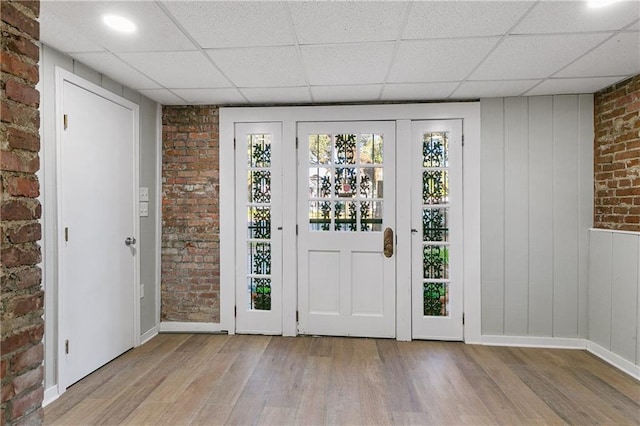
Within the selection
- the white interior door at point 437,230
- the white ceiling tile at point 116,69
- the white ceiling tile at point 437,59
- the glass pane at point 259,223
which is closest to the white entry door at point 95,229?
the white ceiling tile at point 116,69

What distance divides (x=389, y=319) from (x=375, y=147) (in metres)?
1.72

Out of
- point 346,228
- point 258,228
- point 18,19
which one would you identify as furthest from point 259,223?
point 18,19

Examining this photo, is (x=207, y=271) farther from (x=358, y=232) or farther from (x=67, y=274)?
(x=358, y=232)

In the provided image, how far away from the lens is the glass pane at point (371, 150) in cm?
345

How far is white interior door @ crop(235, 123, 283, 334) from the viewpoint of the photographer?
353 cm

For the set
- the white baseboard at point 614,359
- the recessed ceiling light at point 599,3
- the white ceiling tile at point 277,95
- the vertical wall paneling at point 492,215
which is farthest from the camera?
the vertical wall paneling at point 492,215

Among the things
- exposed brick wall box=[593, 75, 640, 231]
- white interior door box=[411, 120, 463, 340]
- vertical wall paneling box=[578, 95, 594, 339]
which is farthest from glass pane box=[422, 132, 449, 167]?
exposed brick wall box=[593, 75, 640, 231]

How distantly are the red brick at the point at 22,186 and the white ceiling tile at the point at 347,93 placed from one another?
2272mm

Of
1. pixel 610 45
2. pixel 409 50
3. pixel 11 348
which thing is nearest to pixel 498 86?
pixel 610 45

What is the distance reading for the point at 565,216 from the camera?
3.22 meters

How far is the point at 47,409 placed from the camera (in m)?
2.22

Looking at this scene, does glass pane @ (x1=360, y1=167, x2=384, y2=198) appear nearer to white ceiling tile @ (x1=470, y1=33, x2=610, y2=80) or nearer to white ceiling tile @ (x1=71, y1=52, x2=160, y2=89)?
white ceiling tile @ (x1=470, y1=33, x2=610, y2=80)

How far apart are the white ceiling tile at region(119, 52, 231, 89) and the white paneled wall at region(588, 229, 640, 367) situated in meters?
3.50

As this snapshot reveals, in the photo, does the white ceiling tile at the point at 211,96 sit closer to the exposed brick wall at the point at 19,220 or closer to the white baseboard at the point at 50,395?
the exposed brick wall at the point at 19,220
